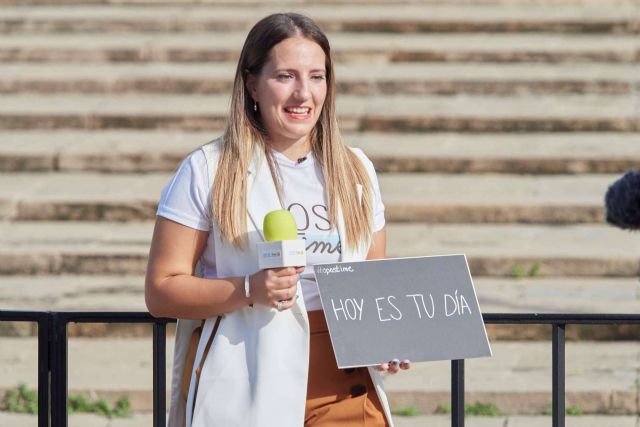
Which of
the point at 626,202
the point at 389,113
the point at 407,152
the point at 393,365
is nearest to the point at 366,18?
the point at 389,113

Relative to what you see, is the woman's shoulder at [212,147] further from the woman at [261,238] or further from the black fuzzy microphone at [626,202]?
the black fuzzy microphone at [626,202]

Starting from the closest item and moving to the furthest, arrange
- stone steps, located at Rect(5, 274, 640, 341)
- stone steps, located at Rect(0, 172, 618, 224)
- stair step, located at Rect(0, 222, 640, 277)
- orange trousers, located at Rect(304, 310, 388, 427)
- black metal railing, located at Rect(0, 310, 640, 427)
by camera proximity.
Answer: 1. orange trousers, located at Rect(304, 310, 388, 427)
2. black metal railing, located at Rect(0, 310, 640, 427)
3. stone steps, located at Rect(5, 274, 640, 341)
4. stair step, located at Rect(0, 222, 640, 277)
5. stone steps, located at Rect(0, 172, 618, 224)

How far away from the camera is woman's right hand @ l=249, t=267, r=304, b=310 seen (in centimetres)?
271

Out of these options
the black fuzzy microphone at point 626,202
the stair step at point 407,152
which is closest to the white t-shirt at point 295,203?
the black fuzzy microphone at point 626,202

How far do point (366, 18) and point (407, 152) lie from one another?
2279mm

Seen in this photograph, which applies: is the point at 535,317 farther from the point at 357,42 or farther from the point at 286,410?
the point at 357,42

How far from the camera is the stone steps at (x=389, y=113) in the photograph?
9773mm

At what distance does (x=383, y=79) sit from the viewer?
10.4 meters

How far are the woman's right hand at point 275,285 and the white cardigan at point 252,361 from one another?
0.28ft

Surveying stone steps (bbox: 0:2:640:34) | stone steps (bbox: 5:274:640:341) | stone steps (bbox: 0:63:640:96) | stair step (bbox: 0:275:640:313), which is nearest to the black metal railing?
stone steps (bbox: 5:274:640:341)

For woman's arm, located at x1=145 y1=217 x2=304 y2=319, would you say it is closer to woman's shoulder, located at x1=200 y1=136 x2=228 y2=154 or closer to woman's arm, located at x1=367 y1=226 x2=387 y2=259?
woman's shoulder, located at x1=200 y1=136 x2=228 y2=154

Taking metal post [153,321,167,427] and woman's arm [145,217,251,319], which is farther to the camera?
metal post [153,321,167,427]

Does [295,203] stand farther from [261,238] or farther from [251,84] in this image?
[251,84]

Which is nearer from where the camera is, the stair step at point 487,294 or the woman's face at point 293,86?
the woman's face at point 293,86
